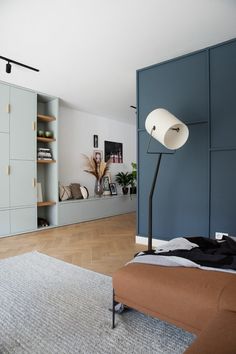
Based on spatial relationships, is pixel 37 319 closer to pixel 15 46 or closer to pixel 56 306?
pixel 56 306

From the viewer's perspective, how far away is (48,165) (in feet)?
15.7

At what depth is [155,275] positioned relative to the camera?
4.71ft

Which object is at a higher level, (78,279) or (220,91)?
(220,91)

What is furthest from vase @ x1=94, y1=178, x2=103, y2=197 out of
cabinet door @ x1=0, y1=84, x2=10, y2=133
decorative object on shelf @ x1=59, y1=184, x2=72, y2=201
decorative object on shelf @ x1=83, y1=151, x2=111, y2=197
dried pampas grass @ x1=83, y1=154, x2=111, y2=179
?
cabinet door @ x1=0, y1=84, x2=10, y2=133

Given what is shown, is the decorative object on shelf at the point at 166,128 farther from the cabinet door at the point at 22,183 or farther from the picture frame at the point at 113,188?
the picture frame at the point at 113,188

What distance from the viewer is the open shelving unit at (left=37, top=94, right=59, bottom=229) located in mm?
4588

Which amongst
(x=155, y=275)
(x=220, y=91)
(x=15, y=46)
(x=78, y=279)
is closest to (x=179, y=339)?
(x=155, y=275)

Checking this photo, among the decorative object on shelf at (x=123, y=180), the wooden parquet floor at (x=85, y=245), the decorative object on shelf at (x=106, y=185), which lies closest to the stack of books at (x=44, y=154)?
the wooden parquet floor at (x=85, y=245)

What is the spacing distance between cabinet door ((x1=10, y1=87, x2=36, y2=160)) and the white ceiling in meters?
0.31

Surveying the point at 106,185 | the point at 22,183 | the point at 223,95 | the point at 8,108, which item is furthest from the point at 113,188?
the point at 223,95

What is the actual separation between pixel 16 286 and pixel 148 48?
2.86m

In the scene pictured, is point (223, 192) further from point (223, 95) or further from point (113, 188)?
point (113, 188)

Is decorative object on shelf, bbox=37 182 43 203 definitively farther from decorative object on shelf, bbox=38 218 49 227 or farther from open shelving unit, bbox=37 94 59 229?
decorative object on shelf, bbox=38 218 49 227

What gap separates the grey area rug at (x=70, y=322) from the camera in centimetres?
139
